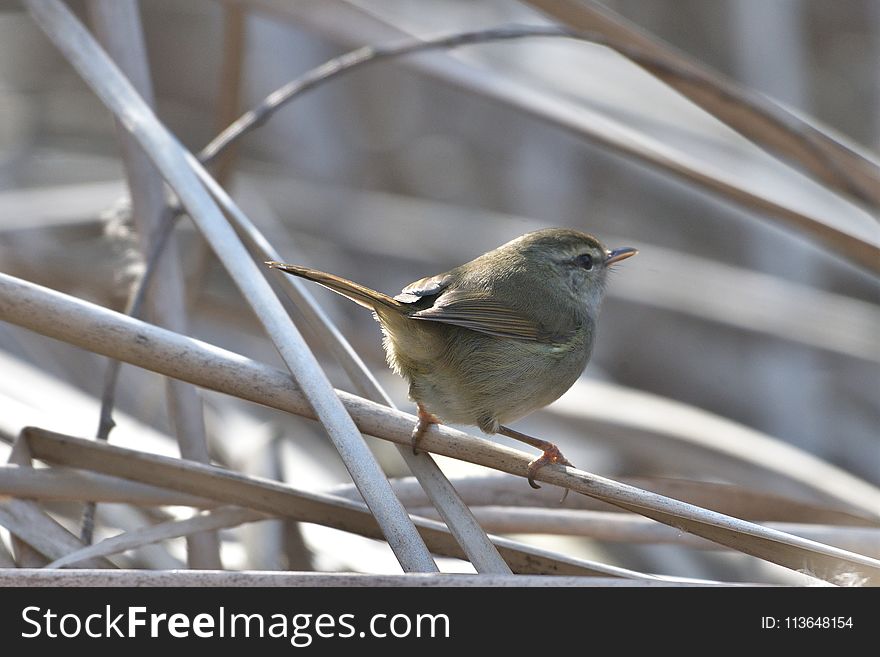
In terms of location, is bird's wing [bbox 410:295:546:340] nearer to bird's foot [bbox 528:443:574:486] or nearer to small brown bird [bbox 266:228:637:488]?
small brown bird [bbox 266:228:637:488]

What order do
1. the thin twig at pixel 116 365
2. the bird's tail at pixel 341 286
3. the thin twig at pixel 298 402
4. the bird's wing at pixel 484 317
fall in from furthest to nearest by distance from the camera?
the bird's wing at pixel 484 317 → the thin twig at pixel 116 365 → the bird's tail at pixel 341 286 → the thin twig at pixel 298 402

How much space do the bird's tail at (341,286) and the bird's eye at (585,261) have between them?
75 cm

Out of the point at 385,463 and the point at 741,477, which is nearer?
the point at 741,477

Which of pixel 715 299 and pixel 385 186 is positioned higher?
pixel 385 186

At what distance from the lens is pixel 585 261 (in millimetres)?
2730

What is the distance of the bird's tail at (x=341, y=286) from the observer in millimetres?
1805

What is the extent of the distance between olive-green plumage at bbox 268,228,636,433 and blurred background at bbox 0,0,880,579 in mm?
354

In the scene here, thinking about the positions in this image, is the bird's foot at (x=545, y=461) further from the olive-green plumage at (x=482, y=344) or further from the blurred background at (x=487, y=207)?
the blurred background at (x=487, y=207)

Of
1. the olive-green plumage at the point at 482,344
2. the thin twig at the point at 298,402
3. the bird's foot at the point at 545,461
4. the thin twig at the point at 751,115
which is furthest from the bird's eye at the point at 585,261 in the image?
the thin twig at the point at 298,402
